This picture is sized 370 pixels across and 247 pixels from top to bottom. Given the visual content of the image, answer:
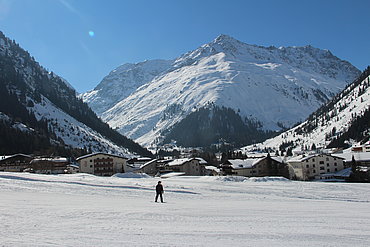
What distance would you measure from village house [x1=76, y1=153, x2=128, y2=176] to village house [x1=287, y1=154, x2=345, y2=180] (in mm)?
61153

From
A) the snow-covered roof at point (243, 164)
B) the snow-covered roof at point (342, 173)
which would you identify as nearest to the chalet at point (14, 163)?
the snow-covered roof at point (243, 164)

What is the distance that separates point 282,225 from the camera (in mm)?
17047

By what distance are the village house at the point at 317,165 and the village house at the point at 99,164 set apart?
61.2 meters

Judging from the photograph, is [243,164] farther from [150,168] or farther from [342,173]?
[150,168]

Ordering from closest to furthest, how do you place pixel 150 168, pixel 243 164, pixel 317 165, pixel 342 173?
pixel 342 173
pixel 317 165
pixel 243 164
pixel 150 168

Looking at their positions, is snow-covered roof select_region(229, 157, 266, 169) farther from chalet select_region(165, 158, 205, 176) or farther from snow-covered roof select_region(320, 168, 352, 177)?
snow-covered roof select_region(320, 168, 352, 177)

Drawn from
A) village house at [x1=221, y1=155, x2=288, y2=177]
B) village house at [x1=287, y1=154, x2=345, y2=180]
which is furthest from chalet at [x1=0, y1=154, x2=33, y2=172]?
village house at [x1=287, y1=154, x2=345, y2=180]

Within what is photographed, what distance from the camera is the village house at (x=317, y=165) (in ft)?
350

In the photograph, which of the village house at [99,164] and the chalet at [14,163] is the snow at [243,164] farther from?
the chalet at [14,163]

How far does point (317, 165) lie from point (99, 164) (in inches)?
2897

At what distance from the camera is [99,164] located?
358ft

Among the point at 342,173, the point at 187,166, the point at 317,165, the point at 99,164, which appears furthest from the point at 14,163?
the point at 342,173

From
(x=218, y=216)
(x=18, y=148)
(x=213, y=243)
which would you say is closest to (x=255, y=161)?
(x=218, y=216)

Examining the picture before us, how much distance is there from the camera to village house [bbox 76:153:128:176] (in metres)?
108
